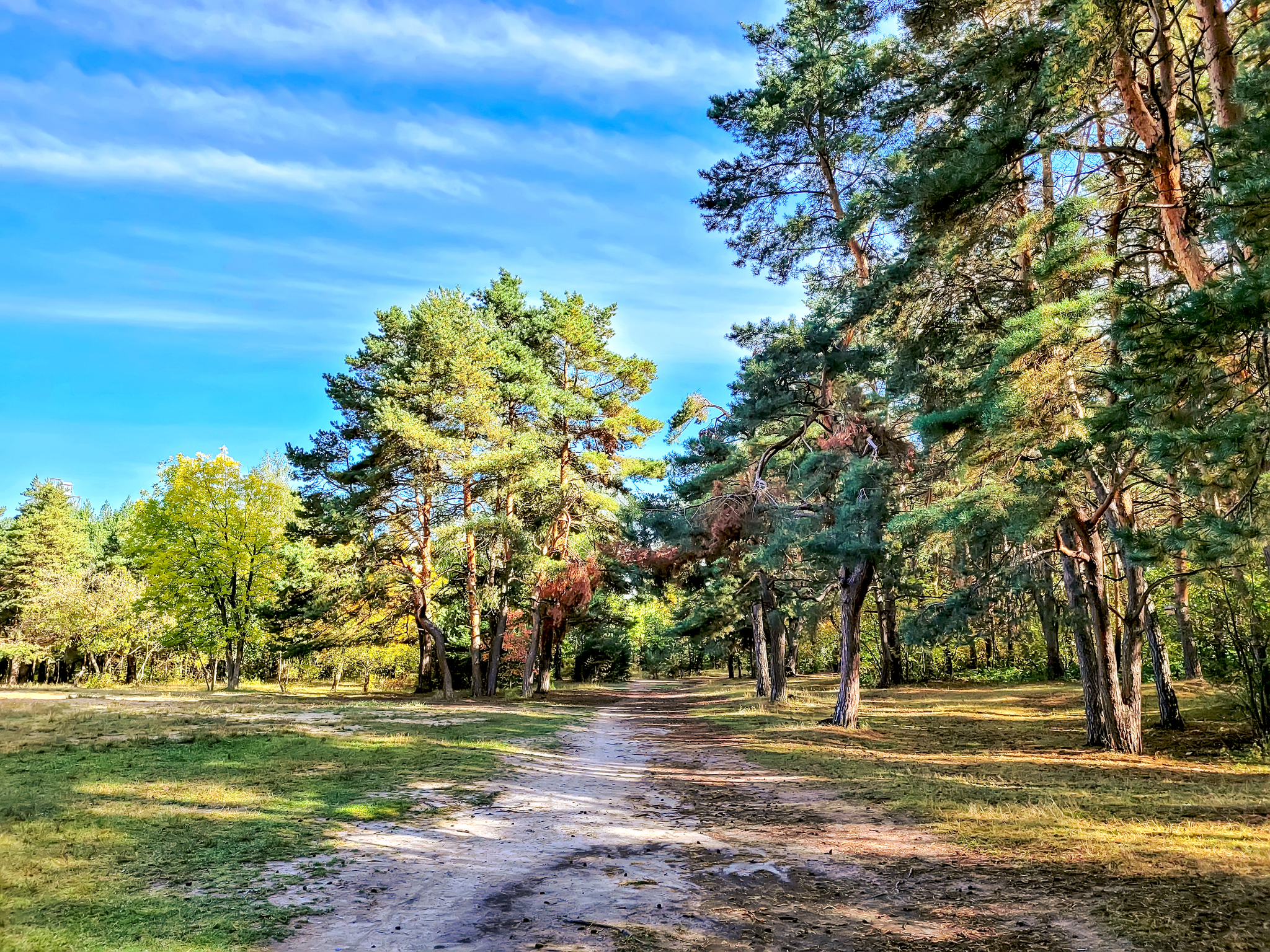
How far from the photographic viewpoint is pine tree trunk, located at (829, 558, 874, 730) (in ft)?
48.6

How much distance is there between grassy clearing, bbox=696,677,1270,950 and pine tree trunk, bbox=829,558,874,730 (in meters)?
0.62

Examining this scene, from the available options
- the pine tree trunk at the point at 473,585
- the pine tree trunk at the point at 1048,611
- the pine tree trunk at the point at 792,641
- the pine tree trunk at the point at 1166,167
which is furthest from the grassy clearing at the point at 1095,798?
the pine tree trunk at the point at 792,641

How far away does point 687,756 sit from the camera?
41.3 feet

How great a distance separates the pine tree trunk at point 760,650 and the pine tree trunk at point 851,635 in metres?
10.6

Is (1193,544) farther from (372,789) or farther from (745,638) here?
(745,638)

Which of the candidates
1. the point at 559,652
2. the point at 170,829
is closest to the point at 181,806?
the point at 170,829

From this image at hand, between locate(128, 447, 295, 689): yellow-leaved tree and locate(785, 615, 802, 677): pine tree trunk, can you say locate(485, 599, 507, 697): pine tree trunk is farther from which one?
locate(785, 615, 802, 677): pine tree trunk

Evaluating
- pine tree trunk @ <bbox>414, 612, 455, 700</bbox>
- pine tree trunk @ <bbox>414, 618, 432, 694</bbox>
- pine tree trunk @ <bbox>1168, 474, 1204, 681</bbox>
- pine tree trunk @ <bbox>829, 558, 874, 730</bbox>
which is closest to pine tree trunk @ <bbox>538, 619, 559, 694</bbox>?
pine tree trunk @ <bbox>414, 612, 455, 700</bbox>

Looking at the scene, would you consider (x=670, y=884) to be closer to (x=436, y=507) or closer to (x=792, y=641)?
(x=436, y=507)

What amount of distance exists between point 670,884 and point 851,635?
11.1 meters

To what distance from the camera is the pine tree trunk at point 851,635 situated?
583 inches

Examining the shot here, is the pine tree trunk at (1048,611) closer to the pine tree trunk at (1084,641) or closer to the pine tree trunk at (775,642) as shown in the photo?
the pine tree trunk at (1084,641)

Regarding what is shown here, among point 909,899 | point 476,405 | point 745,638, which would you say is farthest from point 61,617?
point 909,899

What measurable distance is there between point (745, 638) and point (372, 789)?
28.8 m
